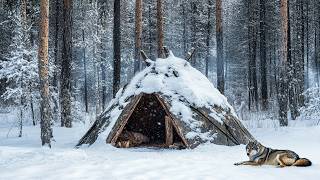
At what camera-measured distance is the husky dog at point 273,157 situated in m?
7.02

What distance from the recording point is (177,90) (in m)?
12.2

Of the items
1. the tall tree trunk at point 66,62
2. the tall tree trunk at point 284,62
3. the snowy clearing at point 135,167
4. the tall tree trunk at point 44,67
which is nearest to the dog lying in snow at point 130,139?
the snowy clearing at point 135,167

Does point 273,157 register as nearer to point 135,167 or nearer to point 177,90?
point 135,167

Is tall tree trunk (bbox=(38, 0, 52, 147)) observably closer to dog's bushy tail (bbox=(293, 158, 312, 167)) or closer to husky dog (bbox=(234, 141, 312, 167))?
husky dog (bbox=(234, 141, 312, 167))

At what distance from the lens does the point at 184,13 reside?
40.7 m

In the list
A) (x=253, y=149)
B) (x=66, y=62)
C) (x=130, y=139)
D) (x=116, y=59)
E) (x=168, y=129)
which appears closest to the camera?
(x=253, y=149)

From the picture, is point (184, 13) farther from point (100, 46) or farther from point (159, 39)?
point (159, 39)

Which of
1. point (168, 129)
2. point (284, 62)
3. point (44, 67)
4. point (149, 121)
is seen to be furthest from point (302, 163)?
point (284, 62)

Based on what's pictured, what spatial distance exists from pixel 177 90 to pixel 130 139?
2225 millimetres

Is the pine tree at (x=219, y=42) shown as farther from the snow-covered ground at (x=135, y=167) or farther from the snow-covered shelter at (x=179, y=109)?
the snow-covered ground at (x=135, y=167)

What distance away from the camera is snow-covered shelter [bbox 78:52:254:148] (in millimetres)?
11445

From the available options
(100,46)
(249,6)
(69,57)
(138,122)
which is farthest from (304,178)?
(100,46)

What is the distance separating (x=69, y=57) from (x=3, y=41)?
14939 mm

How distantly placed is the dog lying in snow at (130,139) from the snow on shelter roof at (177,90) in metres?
0.84
